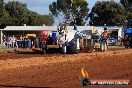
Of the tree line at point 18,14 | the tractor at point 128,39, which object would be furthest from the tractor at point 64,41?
the tree line at point 18,14

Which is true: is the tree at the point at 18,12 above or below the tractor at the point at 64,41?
above

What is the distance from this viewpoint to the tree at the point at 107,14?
102 meters

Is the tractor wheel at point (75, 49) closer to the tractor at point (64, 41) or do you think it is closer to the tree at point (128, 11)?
the tractor at point (64, 41)

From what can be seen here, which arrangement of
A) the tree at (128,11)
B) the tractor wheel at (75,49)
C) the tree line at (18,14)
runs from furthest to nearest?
the tree at (128,11) → the tree line at (18,14) → the tractor wheel at (75,49)

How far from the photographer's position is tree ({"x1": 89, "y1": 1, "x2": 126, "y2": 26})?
4031 inches

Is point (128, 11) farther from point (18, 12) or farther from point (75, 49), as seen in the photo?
point (75, 49)

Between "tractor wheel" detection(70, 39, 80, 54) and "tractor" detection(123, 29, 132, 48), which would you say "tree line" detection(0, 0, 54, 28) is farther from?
"tractor wheel" detection(70, 39, 80, 54)

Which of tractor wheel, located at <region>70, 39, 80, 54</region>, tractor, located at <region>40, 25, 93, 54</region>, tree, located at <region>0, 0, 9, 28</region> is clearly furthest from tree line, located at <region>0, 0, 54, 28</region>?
tractor wheel, located at <region>70, 39, 80, 54</region>

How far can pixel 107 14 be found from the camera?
104438 mm

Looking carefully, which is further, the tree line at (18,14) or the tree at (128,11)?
the tree at (128,11)

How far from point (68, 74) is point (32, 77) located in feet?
4.92

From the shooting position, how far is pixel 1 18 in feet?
291

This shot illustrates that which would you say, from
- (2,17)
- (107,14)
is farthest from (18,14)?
(107,14)

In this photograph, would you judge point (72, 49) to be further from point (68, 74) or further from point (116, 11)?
point (116, 11)
